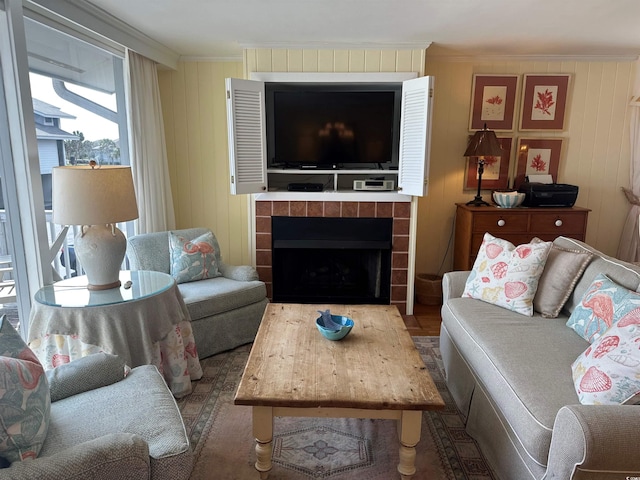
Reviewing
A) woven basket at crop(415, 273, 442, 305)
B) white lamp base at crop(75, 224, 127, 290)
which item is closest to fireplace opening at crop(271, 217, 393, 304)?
woven basket at crop(415, 273, 442, 305)

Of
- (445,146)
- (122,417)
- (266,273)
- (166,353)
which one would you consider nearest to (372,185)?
(445,146)

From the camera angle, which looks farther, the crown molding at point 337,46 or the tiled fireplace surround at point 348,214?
the tiled fireplace surround at point 348,214

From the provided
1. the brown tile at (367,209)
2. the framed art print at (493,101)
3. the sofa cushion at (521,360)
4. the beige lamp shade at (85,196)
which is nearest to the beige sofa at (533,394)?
the sofa cushion at (521,360)

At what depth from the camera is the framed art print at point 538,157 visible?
402cm

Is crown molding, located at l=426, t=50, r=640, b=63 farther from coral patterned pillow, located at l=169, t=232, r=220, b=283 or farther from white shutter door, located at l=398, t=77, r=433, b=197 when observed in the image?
coral patterned pillow, located at l=169, t=232, r=220, b=283

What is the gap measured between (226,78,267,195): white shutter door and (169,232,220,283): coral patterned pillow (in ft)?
1.67

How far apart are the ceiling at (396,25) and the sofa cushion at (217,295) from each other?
5.95ft

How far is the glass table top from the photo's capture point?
7.05ft

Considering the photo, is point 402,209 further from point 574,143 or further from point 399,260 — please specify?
point 574,143

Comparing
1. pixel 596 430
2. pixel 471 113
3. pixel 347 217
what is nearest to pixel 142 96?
A: pixel 347 217

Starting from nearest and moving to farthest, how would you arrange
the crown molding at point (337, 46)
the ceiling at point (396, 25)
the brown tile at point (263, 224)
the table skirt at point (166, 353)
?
the table skirt at point (166, 353)
the ceiling at point (396, 25)
the crown molding at point (337, 46)
the brown tile at point (263, 224)

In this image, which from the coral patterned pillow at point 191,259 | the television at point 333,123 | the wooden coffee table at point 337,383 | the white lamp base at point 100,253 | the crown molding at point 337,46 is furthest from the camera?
the television at point 333,123

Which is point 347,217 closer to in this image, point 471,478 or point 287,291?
point 287,291

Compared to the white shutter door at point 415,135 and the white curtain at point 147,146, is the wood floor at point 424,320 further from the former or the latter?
the white curtain at point 147,146
